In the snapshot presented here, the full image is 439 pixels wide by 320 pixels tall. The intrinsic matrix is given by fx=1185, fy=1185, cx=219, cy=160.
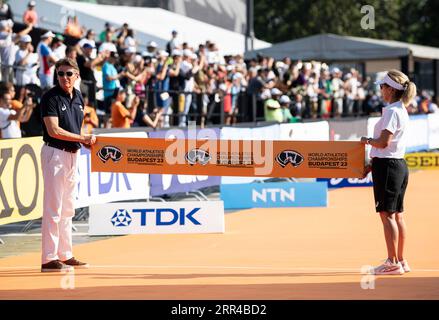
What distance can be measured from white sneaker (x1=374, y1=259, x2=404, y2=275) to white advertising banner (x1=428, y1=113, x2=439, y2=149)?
26297mm

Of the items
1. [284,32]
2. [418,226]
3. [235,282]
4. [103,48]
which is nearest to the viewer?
[235,282]

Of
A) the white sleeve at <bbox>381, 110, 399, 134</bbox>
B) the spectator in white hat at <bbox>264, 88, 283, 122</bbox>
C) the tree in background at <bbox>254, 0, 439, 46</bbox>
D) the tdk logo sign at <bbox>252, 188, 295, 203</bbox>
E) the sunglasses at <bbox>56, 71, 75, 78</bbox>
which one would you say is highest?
the tree in background at <bbox>254, 0, 439, 46</bbox>

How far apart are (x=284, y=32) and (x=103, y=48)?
63963 millimetres

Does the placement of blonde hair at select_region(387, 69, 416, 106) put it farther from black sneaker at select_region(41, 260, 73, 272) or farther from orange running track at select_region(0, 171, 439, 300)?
black sneaker at select_region(41, 260, 73, 272)

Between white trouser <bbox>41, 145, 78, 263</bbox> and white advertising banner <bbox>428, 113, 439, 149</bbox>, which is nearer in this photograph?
white trouser <bbox>41, 145, 78, 263</bbox>

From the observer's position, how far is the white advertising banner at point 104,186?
1806 centimetres

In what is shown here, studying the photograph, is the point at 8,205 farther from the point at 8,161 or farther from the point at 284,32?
the point at 284,32

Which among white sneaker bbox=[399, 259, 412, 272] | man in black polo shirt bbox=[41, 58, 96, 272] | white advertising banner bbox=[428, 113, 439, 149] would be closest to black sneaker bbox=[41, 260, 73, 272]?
man in black polo shirt bbox=[41, 58, 96, 272]

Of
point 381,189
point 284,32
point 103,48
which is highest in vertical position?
point 284,32

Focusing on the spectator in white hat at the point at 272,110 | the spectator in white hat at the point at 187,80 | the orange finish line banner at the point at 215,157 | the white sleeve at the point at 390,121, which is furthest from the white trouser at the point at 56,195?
the spectator in white hat at the point at 272,110

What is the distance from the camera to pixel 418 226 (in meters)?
17.5

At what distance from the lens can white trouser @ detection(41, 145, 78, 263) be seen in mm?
12586

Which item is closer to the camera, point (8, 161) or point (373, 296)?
point (373, 296)
